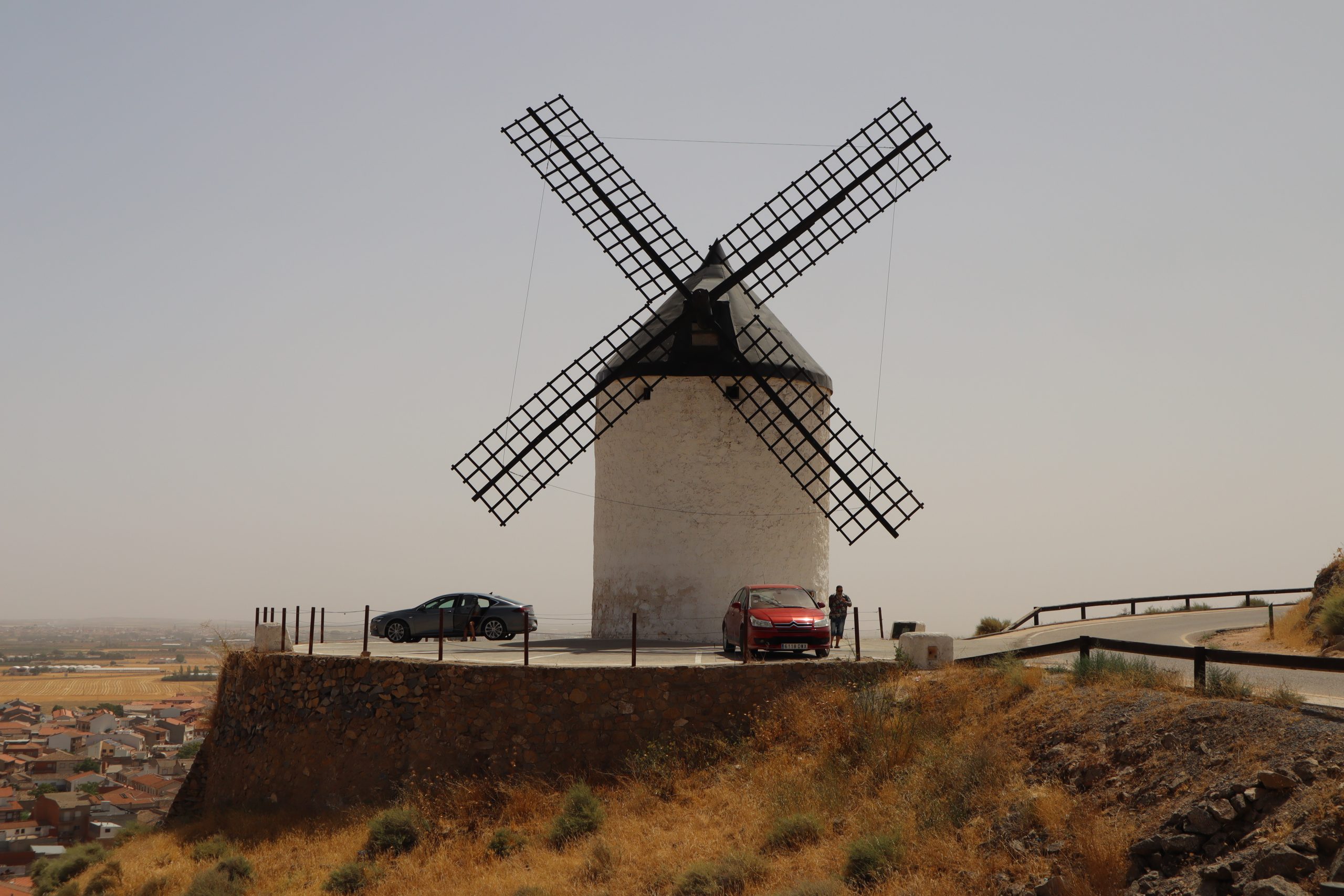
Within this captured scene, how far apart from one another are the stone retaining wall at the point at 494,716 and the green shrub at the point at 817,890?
187 inches

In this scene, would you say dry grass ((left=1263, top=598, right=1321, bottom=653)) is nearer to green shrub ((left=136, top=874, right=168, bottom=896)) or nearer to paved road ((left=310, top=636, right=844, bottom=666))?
paved road ((left=310, top=636, right=844, bottom=666))

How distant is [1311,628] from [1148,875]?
15366 mm

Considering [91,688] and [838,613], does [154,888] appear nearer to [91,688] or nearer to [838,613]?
[838,613]

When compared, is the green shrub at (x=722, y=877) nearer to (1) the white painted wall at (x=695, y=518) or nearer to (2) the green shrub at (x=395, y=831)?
(2) the green shrub at (x=395, y=831)

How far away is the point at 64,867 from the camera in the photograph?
57.7 ft

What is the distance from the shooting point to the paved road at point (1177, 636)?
1415cm

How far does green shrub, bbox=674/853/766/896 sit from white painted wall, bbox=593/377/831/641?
960cm

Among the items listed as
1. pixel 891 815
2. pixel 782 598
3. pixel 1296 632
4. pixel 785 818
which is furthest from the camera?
pixel 1296 632

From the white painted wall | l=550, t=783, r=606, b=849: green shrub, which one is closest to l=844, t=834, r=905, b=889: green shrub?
l=550, t=783, r=606, b=849: green shrub

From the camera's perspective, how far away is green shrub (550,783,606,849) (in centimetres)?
1348

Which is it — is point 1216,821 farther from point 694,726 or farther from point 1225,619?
point 1225,619

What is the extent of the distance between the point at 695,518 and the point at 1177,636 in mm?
11405

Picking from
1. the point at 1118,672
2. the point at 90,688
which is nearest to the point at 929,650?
the point at 1118,672

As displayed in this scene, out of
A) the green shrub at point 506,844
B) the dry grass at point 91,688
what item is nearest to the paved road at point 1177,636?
the green shrub at point 506,844
